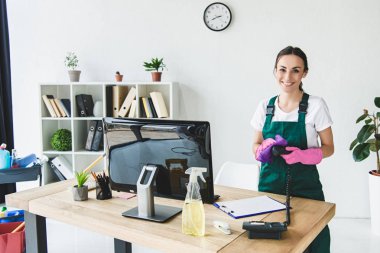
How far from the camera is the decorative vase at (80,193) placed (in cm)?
183

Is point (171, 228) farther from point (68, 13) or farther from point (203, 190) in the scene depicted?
point (68, 13)

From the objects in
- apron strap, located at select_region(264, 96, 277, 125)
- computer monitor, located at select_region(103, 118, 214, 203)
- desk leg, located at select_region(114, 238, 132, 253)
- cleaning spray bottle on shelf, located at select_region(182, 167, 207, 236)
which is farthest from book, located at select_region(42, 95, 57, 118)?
cleaning spray bottle on shelf, located at select_region(182, 167, 207, 236)

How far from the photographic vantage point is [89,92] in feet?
13.8

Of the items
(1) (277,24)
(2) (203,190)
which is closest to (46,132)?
(1) (277,24)

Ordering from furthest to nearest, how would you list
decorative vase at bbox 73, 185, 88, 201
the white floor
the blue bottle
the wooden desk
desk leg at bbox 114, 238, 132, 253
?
the blue bottle < the white floor < desk leg at bbox 114, 238, 132, 253 < decorative vase at bbox 73, 185, 88, 201 < the wooden desk

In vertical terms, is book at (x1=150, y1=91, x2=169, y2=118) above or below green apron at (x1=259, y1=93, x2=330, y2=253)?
above

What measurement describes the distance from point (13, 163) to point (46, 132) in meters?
0.71

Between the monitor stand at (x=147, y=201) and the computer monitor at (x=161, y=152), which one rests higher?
the computer monitor at (x=161, y=152)

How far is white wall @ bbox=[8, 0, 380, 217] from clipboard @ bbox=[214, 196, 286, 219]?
6.88ft

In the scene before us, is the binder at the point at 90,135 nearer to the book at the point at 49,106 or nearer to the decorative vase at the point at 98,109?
the decorative vase at the point at 98,109

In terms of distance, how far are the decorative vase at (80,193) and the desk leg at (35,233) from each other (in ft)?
0.81

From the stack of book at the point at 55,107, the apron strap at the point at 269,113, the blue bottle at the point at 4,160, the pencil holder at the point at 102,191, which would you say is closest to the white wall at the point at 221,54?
the stack of book at the point at 55,107

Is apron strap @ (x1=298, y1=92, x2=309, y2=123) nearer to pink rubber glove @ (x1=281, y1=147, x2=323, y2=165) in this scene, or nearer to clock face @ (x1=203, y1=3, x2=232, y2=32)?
pink rubber glove @ (x1=281, y1=147, x2=323, y2=165)

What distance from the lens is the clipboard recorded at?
1.62m
